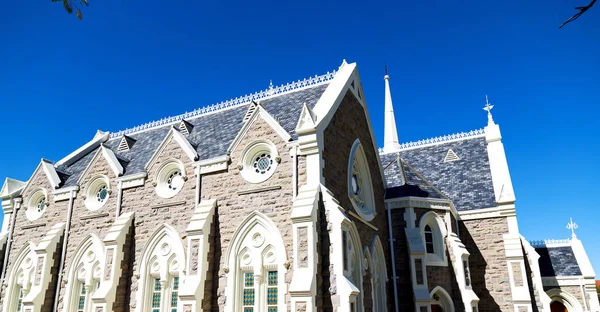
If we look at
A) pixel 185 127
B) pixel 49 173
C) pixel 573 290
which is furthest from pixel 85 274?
pixel 573 290

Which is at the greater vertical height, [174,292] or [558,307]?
[174,292]

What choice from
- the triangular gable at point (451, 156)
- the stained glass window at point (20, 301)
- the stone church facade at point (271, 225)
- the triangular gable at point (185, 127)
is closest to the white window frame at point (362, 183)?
the stone church facade at point (271, 225)

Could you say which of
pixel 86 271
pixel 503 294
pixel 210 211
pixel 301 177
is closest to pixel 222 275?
pixel 210 211

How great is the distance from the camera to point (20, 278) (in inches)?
866

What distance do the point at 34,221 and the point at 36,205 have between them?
1.04 m

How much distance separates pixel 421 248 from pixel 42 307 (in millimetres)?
17287

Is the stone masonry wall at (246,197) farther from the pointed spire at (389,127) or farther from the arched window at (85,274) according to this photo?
the pointed spire at (389,127)

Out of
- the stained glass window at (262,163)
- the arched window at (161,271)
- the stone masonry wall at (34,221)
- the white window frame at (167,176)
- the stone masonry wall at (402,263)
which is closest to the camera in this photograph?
the stained glass window at (262,163)

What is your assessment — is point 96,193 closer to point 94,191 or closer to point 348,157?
point 94,191

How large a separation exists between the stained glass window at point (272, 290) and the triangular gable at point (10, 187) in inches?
647

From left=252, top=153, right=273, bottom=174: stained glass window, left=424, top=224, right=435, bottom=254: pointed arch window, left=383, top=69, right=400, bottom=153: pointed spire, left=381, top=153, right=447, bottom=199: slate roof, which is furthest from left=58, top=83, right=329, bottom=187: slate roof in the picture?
left=383, top=69, right=400, bottom=153: pointed spire

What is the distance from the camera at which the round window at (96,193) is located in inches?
837

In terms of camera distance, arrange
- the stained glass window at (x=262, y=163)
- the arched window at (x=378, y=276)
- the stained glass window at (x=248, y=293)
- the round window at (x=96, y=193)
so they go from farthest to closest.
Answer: the round window at (x=96, y=193)
the arched window at (x=378, y=276)
the stained glass window at (x=262, y=163)
the stained glass window at (x=248, y=293)

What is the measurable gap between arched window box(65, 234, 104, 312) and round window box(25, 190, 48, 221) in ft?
14.5
